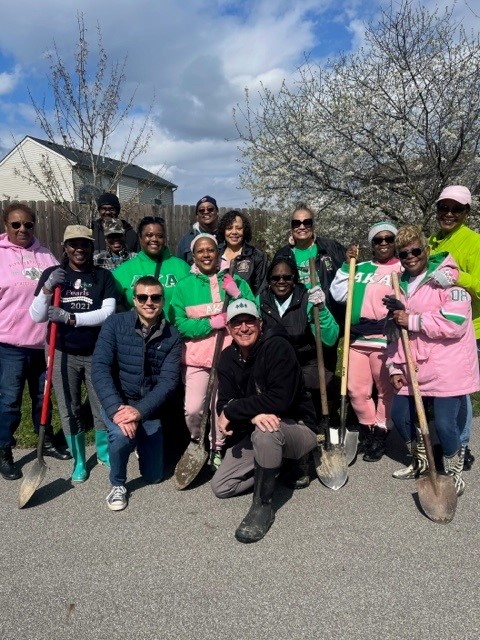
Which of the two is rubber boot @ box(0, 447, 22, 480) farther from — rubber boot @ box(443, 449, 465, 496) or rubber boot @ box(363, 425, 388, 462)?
rubber boot @ box(443, 449, 465, 496)

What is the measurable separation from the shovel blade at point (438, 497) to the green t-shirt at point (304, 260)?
1.93 m

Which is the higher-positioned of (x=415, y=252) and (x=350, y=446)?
(x=415, y=252)

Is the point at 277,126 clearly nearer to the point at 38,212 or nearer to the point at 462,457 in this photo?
the point at 38,212

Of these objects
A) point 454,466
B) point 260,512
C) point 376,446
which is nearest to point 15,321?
point 260,512

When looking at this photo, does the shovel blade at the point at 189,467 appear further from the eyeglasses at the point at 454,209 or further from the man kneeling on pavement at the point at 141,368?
the eyeglasses at the point at 454,209

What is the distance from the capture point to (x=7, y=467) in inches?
165

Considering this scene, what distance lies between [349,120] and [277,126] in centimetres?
140

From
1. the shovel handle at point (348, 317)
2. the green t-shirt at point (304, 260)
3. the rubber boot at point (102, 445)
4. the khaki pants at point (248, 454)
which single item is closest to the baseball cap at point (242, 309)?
the khaki pants at point (248, 454)

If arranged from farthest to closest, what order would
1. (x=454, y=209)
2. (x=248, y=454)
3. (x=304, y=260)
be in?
(x=304, y=260) < (x=454, y=209) < (x=248, y=454)

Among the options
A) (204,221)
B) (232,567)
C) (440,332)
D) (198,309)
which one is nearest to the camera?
(232,567)

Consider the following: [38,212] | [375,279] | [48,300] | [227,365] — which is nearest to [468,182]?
[375,279]

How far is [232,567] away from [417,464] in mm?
1861

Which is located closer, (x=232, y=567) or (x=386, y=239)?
(x=232, y=567)

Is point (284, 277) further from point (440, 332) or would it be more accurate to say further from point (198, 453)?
point (198, 453)
